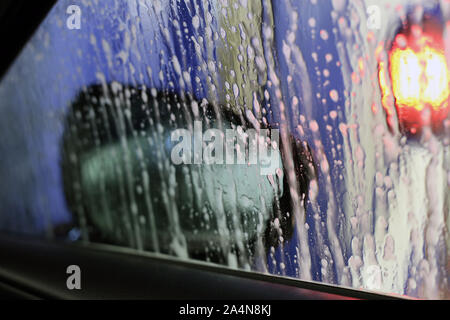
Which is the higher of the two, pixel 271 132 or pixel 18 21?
pixel 18 21

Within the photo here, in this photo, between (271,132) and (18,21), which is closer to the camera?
(271,132)

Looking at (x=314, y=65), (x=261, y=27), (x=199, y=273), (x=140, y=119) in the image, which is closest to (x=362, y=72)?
(x=314, y=65)

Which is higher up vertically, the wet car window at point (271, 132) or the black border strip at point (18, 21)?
the black border strip at point (18, 21)

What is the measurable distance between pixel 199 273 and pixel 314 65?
0.35 meters

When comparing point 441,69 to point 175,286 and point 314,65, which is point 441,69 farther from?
point 175,286

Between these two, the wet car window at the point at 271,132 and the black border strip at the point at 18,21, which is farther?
the black border strip at the point at 18,21

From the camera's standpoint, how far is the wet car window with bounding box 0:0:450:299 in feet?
1.38

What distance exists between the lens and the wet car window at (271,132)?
1.38 feet

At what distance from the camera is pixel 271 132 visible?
1.87ft

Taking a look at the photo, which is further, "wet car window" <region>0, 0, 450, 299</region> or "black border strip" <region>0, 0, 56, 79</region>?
"black border strip" <region>0, 0, 56, 79</region>

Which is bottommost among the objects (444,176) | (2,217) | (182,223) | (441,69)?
(2,217)

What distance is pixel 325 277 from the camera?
1.63 feet

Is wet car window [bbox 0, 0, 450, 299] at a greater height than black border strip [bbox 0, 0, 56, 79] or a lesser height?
lesser
